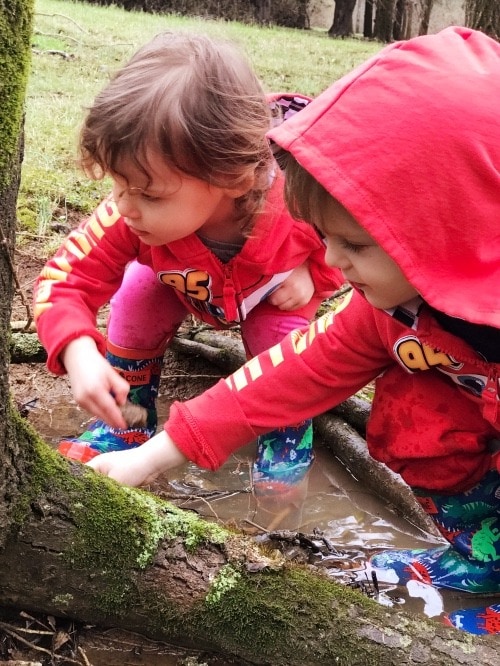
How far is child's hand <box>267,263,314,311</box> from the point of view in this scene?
246cm

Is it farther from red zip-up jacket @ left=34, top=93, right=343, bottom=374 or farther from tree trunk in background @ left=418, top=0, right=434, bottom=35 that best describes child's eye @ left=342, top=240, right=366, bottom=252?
tree trunk in background @ left=418, top=0, right=434, bottom=35

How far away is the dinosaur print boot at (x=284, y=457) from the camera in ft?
7.75

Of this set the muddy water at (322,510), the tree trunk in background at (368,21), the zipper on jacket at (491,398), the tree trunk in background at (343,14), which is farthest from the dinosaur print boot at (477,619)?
the tree trunk in background at (368,21)

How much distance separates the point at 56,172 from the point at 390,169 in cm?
349

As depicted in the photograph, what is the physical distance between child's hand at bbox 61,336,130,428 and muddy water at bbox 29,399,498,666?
445mm

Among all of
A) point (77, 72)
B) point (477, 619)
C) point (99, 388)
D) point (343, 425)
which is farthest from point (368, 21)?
point (477, 619)

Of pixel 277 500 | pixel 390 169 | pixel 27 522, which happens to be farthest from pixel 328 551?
pixel 390 169

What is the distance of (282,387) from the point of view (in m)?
1.88

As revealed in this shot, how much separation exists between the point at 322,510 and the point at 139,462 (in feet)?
2.31

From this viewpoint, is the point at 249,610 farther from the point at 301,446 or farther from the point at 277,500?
the point at 301,446

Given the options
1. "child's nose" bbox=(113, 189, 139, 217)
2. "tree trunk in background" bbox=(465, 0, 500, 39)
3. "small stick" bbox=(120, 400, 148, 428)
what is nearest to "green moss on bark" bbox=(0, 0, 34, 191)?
"child's nose" bbox=(113, 189, 139, 217)

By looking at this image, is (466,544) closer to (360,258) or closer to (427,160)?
(360,258)

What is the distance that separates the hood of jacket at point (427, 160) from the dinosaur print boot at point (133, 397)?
1.32m

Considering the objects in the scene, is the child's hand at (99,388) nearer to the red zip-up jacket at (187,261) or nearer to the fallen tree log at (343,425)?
the red zip-up jacket at (187,261)
